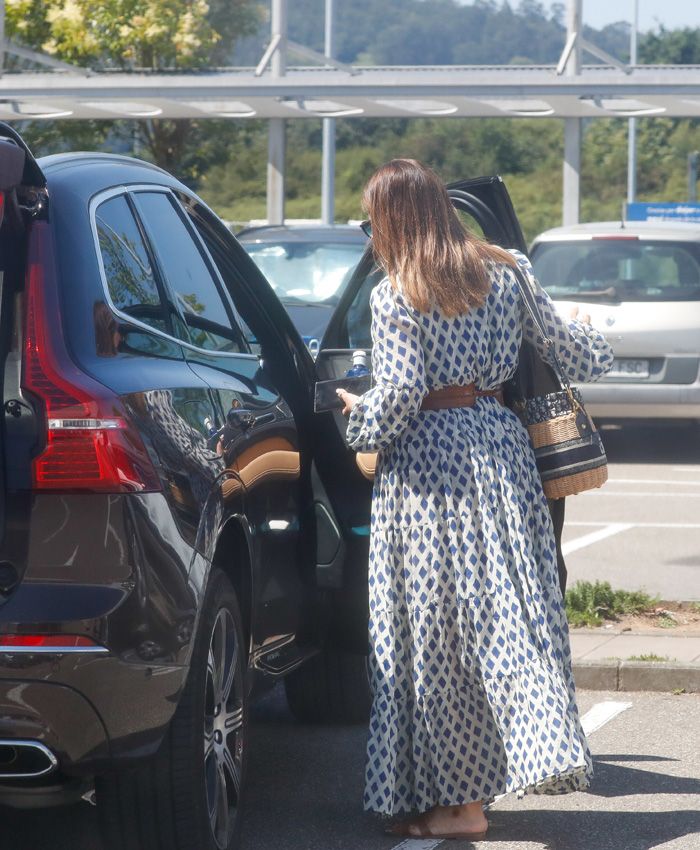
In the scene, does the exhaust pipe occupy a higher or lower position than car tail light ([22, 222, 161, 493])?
lower

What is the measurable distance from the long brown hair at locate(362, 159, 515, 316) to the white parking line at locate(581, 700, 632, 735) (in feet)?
6.40

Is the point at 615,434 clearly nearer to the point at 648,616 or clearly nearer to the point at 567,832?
the point at 648,616

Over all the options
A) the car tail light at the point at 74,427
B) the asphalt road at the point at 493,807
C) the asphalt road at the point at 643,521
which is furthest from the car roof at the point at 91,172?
the asphalt road at the point at 643,521

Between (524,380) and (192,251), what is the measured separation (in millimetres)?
975

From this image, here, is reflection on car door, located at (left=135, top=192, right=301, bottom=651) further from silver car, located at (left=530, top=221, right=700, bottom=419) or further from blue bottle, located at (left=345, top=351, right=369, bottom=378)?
silver car, located at (left=530, top=221, right=700, bottom=419)

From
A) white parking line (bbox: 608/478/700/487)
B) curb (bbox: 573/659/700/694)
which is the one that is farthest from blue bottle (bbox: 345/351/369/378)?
white parking line (bbox: 608/478/700/487)

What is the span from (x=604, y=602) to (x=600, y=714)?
1192 mm

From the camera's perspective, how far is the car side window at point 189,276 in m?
4.01

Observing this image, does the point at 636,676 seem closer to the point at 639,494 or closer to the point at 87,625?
the point at 87,625

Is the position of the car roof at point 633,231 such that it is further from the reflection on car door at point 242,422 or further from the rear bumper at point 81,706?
the rear bumper at point 81,706

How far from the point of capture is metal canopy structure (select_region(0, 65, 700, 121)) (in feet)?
53.9

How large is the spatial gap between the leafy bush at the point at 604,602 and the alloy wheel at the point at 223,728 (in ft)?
9.64

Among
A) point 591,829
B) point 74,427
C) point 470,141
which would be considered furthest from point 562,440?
point 470,141

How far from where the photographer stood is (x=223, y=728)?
381 centimetres
